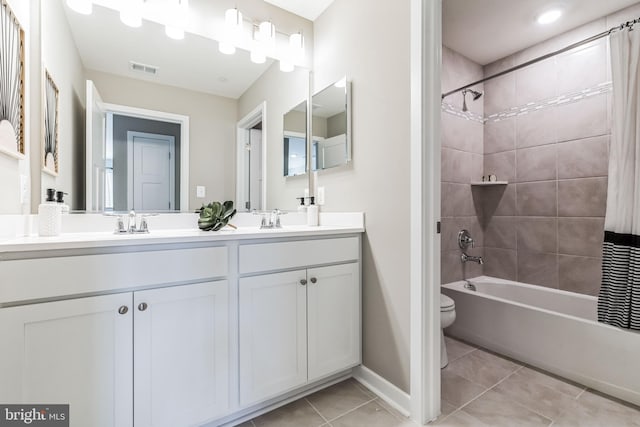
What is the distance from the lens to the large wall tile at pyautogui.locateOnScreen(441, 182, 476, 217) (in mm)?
2627

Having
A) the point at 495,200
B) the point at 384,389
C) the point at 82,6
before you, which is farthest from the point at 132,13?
the point at 495,200

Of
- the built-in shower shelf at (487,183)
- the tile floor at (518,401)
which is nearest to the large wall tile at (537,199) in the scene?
the built-in shower shelf at (487,183)

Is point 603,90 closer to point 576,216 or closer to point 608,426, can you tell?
point 576,216

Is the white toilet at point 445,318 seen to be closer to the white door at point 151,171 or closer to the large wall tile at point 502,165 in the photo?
the large wall tile at point 502,165

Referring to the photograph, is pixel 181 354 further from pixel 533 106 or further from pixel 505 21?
pixel 533 106

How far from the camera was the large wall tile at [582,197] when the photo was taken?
7.32 ft

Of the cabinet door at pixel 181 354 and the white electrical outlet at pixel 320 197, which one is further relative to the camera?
the white electrical outlet at pixel 320 197

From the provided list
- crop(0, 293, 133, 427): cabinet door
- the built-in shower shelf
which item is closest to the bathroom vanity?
crop(0, 293, 133, 427): cabinet door

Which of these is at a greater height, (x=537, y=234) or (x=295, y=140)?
(x=295, y=140)

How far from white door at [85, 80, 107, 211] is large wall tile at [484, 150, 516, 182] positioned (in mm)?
3049

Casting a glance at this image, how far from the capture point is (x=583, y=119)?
231cm

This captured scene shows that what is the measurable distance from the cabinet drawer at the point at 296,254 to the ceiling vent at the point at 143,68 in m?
1.09

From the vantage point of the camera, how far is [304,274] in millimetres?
1503

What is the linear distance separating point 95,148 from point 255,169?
33.0 inches
